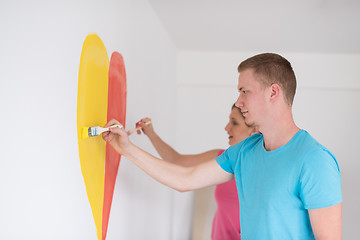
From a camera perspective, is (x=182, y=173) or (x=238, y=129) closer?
(x=182, y=173)

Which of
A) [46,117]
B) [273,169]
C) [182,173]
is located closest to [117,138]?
[182,173]

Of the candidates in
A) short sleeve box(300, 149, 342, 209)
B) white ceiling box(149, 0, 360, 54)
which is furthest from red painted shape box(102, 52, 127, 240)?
white ceiling box(149, 0, 360, 54)

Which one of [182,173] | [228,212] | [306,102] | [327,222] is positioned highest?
[306,102]

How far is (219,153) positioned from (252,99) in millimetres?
985

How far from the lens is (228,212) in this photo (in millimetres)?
2486

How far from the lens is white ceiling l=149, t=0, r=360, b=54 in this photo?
2.43 meters

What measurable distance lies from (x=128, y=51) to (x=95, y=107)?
57 centimetres

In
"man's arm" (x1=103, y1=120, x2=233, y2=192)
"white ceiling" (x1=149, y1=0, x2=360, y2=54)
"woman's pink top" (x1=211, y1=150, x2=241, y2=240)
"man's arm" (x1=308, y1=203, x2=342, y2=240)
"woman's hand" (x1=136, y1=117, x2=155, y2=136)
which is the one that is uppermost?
"white ceiling" (x1=149, y1=0, x2=360, y2=54)

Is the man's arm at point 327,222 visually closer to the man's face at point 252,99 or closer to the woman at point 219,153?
the man's face at point 252,99

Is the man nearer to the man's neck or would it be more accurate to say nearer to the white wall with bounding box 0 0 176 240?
the man's neck

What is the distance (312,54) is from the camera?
3768 millimetres

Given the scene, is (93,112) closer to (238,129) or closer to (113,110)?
(113,110)

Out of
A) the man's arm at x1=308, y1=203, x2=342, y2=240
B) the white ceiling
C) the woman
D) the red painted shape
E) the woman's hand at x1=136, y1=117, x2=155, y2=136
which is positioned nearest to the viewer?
the man's arm at x1=308, y1=203, x2=342, y2=240

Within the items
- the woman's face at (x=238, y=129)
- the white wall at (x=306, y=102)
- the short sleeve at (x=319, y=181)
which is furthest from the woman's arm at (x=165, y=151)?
the white wall at (x=306, y=102)
